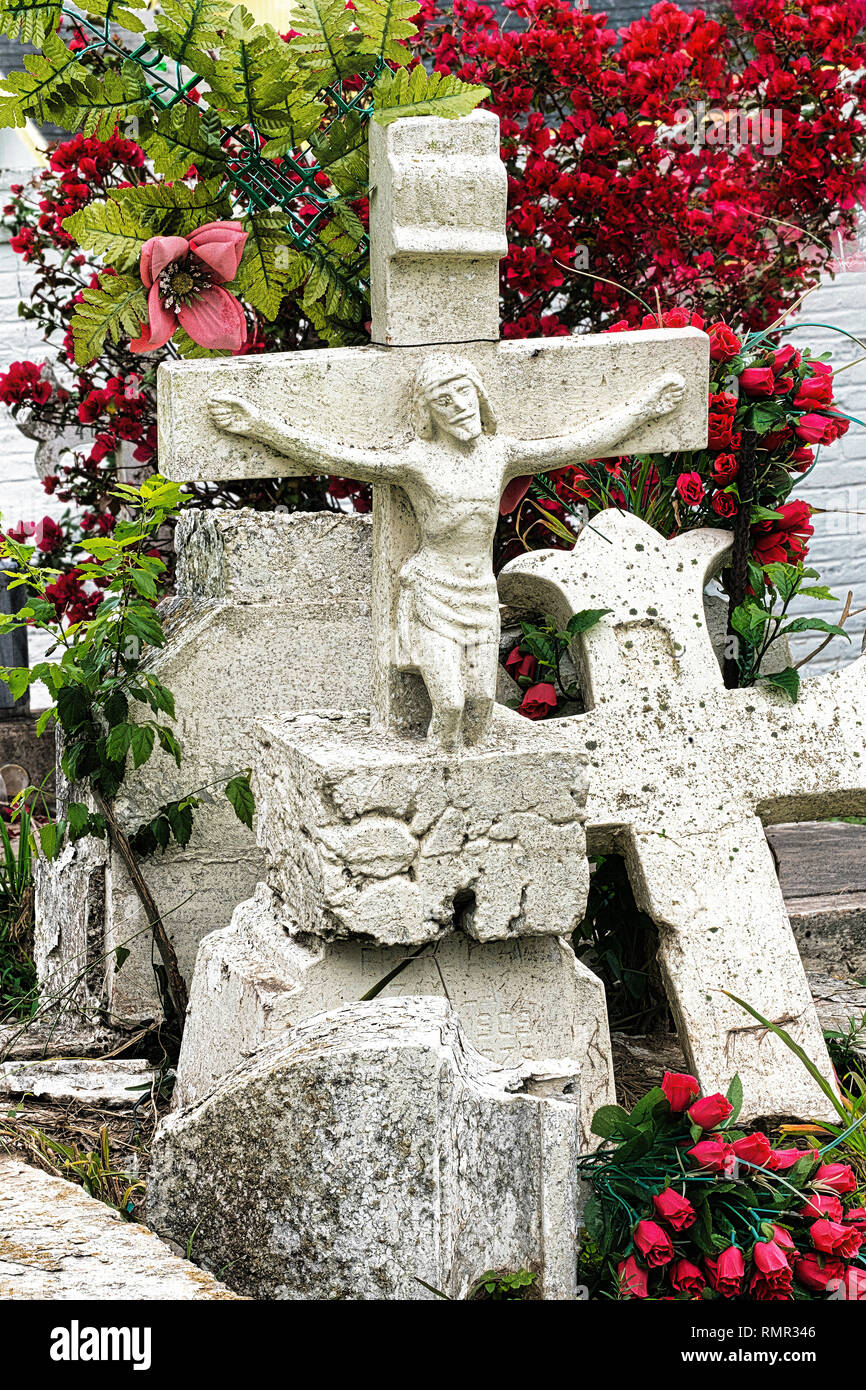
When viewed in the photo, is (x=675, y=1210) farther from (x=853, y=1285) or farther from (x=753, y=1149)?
(x=853, y=1285)

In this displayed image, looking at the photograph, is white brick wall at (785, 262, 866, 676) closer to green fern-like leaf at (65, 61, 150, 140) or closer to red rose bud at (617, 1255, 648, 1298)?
green fern-like leaf at (65, 61, 150, 140)

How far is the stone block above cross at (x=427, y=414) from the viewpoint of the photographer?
2.48 meters

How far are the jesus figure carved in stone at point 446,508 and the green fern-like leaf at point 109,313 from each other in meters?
0.31

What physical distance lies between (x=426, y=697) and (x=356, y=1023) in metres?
0.73

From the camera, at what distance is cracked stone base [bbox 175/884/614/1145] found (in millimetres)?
2596

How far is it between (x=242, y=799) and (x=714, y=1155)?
1.19 metres

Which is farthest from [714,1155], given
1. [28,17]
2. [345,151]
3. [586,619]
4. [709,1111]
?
[28,17]

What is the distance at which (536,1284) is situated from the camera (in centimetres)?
211

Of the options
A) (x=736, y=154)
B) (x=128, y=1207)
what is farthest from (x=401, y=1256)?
(x=736, y=154)

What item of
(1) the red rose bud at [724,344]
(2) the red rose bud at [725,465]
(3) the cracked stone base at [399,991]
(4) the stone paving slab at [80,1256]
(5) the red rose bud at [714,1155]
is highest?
(1) the red rose bud at [724,344]

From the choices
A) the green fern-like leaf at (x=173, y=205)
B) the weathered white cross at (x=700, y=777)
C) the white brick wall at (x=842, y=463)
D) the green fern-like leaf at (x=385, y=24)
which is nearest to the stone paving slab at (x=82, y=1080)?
the weathered white cross at (x=700, y=777)

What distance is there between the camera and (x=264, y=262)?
2.75 m

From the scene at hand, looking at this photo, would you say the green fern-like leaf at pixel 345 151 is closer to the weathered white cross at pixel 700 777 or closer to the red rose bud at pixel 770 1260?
the weathered white cross at pixel 700 777

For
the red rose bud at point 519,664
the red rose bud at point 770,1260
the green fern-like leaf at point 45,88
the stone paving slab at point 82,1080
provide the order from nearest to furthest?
1. the red rose bud at point 770,1260
2. the green fern-like leaf at point 45,88
3. the stone paving slab at point 82,1080
4. the red rose bud at point 519,664
